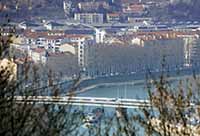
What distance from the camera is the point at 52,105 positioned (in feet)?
4.01

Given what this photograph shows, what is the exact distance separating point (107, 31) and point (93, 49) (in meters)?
2.27

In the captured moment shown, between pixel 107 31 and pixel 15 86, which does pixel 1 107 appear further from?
pixel 107 31

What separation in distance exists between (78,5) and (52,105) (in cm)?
1576

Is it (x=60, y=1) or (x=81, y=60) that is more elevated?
(x=60, y=1)

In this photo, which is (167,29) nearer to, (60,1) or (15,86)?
(60,1)

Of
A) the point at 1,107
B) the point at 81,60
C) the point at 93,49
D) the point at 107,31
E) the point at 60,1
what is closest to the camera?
the point at 1,107

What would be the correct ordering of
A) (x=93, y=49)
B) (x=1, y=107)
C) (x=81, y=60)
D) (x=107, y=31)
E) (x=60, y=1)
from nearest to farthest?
1. (x=1, y=107)
2. (x=81, y=60)
3. (x=93, y=49)
4. (x=107, y=31)
5. (x=60, y=1)

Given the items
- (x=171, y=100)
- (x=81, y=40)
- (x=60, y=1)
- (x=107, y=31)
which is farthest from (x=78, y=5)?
(x=171, y=100)

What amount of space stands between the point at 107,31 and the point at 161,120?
44.3ft

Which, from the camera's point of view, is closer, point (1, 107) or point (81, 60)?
point (1, 107)

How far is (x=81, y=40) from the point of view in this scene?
12469mm

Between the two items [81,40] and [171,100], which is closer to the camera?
[171,100]

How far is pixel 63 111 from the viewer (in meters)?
1.20

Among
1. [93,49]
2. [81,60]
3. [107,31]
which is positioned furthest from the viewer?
[107,31]
